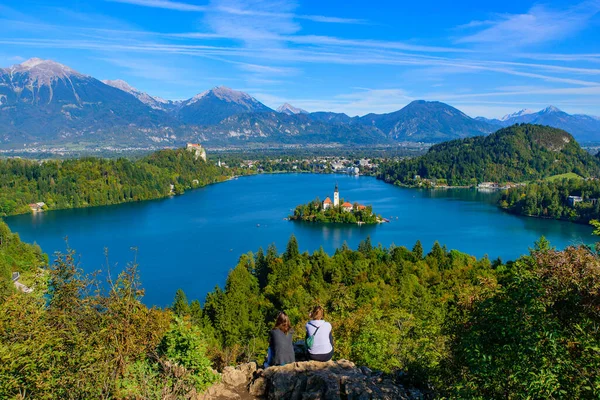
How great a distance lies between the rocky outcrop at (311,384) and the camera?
3.94 metres

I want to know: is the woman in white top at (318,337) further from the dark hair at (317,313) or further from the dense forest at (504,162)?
the dense forest at (504,162)

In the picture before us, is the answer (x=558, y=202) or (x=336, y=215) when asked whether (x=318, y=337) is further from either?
(x=558, y=202)

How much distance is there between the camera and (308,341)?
4.36m

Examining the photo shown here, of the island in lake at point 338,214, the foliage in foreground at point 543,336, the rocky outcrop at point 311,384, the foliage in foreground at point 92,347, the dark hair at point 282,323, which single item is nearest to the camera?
the foliage in foreground at point 543,336

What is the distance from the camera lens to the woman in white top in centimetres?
430

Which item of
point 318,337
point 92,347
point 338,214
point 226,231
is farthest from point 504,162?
point 92,347

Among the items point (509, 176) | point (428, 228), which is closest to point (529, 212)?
point (428, 228)

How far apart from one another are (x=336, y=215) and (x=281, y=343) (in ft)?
116

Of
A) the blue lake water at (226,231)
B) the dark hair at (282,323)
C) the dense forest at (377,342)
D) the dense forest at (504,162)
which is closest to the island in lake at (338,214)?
the blue lake water at (226,231)

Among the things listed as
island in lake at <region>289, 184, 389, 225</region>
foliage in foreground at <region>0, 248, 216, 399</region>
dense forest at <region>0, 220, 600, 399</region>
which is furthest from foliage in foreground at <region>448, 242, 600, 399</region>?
island in lake at <region>289, 184, 389, 225</region>

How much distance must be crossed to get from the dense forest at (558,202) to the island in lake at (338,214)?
15903mm

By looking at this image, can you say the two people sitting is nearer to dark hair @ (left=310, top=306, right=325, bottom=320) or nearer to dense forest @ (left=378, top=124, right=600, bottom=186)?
dark hair @ (left=310, top=306, right=325, bottom=320)

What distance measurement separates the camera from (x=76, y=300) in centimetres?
473

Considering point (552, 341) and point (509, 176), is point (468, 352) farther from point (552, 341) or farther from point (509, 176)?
point (509, 176)
